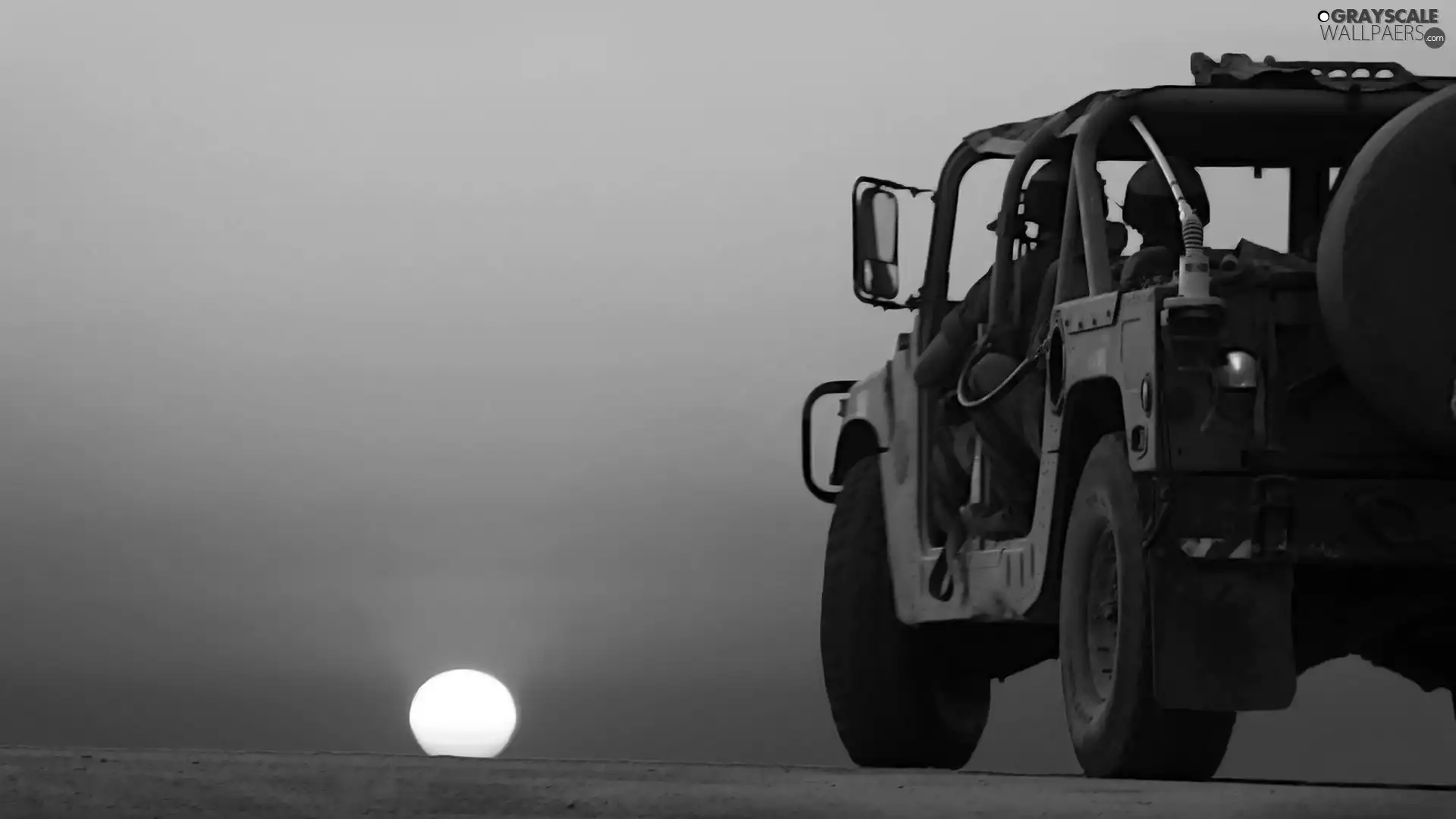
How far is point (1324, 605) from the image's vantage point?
9477 millimetres

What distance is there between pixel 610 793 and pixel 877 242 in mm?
4668

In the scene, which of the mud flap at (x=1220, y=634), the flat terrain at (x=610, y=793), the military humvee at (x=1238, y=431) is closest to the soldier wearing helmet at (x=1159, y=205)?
the military humvee at (x=1238, y=431)

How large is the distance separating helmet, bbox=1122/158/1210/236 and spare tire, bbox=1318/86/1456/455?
1.69m

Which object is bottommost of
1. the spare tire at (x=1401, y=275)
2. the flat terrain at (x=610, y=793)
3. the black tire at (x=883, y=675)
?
the black tire at (x=883, y=675)

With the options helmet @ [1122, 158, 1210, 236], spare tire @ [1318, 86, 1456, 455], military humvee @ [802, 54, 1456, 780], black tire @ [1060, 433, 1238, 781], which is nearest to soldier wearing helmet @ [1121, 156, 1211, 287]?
helmet @ [1122, 158, 1210, 236]

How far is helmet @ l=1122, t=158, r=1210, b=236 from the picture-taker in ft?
34.0

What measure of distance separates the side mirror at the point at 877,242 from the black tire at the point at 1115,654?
106 inches

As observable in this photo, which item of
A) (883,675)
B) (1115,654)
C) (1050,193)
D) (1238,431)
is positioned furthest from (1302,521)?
(883,675)

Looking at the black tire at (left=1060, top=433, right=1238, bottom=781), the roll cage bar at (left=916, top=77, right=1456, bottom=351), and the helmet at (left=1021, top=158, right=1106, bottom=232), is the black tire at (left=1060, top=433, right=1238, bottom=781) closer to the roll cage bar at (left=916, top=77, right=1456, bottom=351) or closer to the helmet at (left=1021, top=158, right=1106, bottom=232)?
the roll cage bar at (left=916, top=77, right=1456, bottom=351)

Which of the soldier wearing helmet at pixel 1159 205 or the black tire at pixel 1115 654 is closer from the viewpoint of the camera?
the black tire at pixel 1115 654

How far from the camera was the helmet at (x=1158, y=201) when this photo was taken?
1038 cm

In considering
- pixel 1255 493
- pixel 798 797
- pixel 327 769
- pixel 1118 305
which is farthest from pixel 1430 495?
pixel 327 769

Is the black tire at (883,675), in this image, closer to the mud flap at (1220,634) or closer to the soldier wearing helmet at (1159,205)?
the soldier wearing helmet at (1159,205)

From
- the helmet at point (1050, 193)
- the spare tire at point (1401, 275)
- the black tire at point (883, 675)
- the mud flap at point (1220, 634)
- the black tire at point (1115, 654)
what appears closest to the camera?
the spare tire at point (1401, 275)
